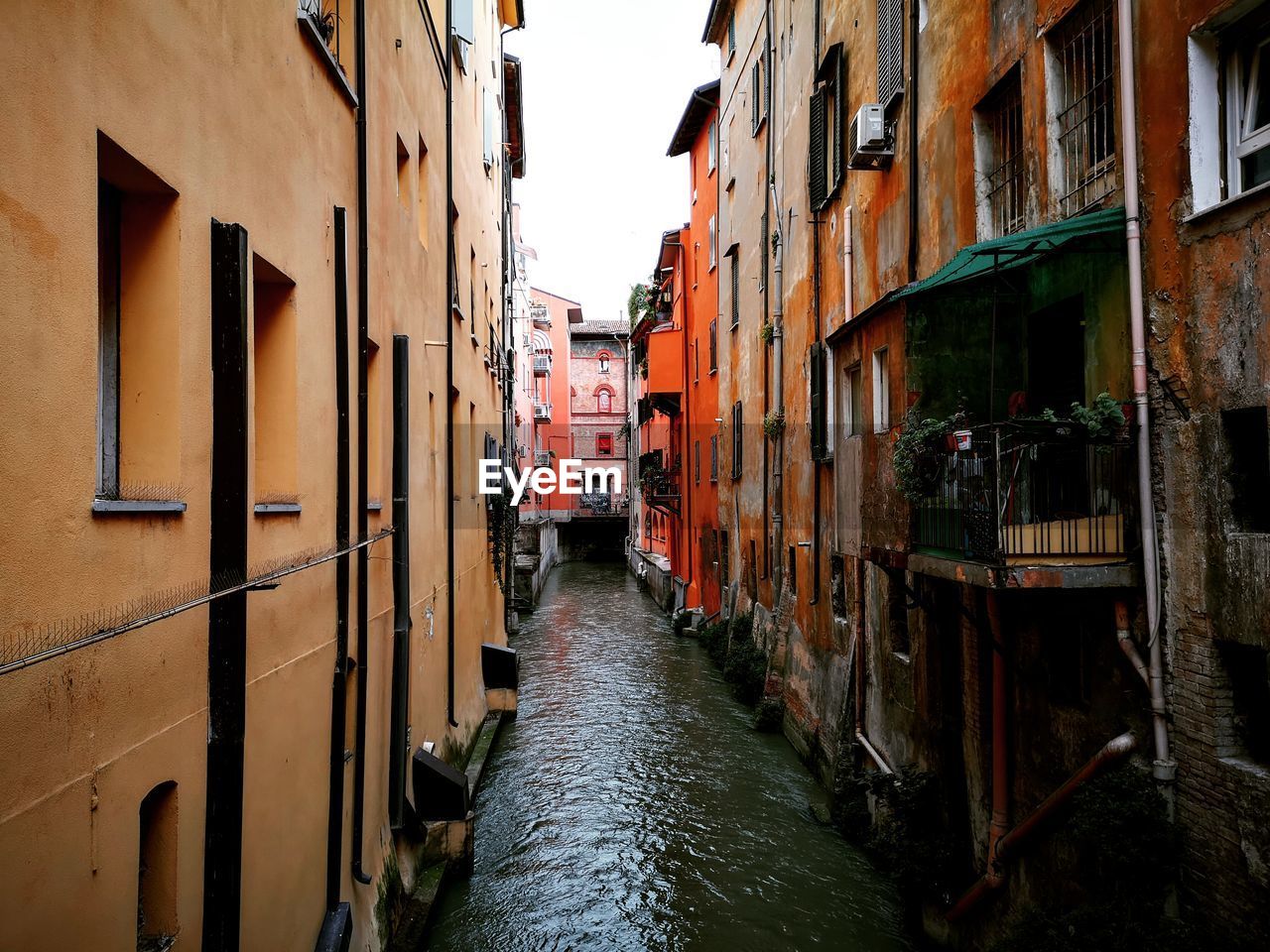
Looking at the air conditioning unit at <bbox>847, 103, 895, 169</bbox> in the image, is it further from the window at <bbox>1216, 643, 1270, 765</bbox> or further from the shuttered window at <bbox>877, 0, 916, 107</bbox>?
the window at <bbox>1216, 643, 1270, 765</bbox>

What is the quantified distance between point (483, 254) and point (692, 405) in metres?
11.9

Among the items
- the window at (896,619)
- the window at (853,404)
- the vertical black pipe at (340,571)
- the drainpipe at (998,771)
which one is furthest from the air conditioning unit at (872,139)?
the vertical black pipe at (340,571)

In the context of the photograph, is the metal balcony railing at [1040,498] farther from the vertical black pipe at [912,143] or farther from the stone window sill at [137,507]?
the stone window sill at [137,507]

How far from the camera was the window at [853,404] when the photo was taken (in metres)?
11.7

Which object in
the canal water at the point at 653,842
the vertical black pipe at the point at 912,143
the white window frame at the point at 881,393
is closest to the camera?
the canal water at the point at 653,842

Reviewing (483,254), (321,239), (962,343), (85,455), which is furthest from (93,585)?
(483,254)

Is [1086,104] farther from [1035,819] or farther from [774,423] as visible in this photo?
[774,423]

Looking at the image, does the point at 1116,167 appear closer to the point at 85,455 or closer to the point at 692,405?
the point at 85,455

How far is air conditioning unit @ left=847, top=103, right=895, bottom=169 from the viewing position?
10.3 meters

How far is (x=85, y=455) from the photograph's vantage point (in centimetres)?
324

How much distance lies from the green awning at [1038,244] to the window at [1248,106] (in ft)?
2.68

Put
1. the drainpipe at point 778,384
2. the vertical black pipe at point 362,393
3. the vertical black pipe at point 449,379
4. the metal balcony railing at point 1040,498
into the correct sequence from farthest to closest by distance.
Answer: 1. the drainpipe at point 778,384
2. the vertical black pipe at point 449,379
3. the vertical black pipe at point 362,393
4. the metal balcony railing at point 1040,498

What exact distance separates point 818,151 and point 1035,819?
407 inches

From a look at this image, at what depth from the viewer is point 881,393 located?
35.1 ft
